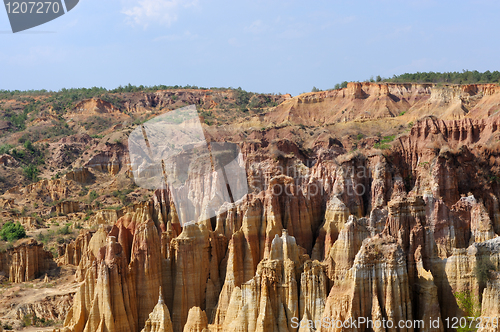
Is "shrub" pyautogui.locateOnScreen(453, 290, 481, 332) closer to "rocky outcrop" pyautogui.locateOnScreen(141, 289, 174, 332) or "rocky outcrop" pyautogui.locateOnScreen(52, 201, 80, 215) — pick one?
"rocky outcrop" pyautogui.locateOnScreen(141, 289, 174, 332)

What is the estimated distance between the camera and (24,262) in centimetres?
5044

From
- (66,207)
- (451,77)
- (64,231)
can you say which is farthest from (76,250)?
(451,77)

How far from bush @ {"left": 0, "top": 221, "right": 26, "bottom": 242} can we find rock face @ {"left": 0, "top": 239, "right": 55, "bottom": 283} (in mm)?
7302

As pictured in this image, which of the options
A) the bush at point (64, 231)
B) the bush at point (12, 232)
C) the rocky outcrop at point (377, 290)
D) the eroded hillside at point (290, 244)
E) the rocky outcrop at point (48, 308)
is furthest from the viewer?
the bush at point (64, 231)

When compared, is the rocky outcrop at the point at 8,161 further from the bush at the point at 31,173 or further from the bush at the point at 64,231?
the bush at the point at 64,231

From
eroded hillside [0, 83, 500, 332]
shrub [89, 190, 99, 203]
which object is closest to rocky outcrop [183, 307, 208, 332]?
eroded hillside [0, 83, 500, 332]

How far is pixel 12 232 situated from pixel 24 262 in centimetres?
1150

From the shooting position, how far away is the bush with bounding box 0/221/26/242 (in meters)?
59.5

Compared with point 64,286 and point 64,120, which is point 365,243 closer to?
point 64,286

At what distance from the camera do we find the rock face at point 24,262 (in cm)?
5028

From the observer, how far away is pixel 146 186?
75.1 meters

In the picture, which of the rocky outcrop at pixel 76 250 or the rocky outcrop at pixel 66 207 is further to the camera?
the rocky outcrop at pixel 66 207

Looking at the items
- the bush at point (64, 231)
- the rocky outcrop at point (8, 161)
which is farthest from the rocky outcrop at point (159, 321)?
the rocky outcrop at point (8, 161)

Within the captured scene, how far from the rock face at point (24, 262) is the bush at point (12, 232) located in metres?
7.30
